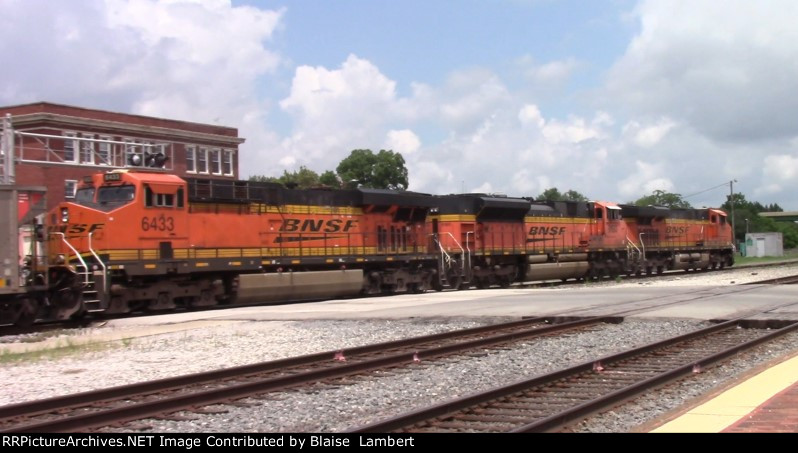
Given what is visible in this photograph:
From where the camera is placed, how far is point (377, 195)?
25.4m

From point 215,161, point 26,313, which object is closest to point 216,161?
point 215,161

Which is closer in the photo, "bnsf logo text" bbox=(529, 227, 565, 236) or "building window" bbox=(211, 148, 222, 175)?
"bnsf logo text" bbox=(529, 227, 565, 236)

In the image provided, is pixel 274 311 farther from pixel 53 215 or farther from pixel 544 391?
pixel 544 391

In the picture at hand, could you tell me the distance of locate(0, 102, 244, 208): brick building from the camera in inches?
1805

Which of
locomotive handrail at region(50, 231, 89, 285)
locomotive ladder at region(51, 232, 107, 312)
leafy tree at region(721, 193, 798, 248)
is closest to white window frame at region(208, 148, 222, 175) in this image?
locomotive handrail at region(50, 231, 89, 285)

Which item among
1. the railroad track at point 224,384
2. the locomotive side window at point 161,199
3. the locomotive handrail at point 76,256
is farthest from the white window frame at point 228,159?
the railroad track at point 224,384

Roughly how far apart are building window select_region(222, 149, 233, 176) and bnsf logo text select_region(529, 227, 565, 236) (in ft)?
106

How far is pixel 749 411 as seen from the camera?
6.46m

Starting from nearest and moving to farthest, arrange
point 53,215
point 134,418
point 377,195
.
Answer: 1. point 134,418
2. point 53,215
3. point 377,195

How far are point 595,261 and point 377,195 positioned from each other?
1460 cm

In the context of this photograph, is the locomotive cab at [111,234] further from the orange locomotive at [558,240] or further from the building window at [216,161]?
the building window at [216,161]

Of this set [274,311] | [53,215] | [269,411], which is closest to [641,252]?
[274,311]

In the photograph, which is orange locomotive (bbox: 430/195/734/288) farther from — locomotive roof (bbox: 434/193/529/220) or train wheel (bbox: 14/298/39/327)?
train wheel (bbox: 14/298/39/327)

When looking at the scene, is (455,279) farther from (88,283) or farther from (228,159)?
(228,159)
